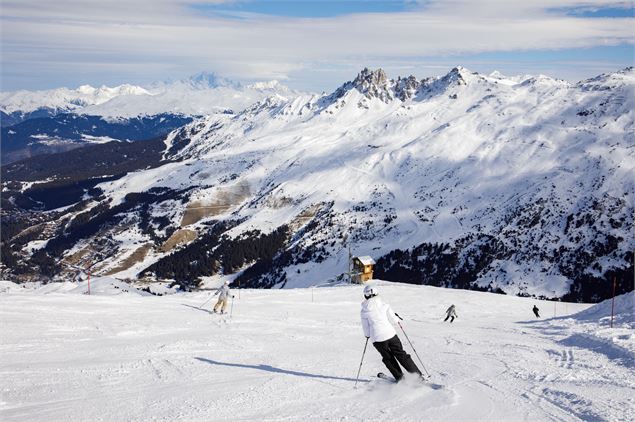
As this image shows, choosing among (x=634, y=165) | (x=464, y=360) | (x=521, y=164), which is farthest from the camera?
(x=521, y=164)

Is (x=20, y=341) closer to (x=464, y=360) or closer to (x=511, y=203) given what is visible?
(x=464, y=360)

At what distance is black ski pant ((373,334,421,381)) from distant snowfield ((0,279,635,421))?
1.25ft

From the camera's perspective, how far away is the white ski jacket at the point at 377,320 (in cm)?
1139

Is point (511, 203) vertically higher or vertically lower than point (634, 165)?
lower

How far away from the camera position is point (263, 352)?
1516 cm

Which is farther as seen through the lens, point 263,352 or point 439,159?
point 439,159

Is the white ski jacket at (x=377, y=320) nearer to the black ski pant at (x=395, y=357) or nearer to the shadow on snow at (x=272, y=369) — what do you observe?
the black ski pant at (x=395, y=357)

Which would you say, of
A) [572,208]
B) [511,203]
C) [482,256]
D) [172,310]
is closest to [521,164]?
[511,203]

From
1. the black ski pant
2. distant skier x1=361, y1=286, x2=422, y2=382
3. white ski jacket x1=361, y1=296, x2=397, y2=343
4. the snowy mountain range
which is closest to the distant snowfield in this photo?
the black ski pant

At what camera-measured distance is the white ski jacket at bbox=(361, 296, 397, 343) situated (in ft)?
37.4

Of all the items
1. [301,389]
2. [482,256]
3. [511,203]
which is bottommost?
[482,256]

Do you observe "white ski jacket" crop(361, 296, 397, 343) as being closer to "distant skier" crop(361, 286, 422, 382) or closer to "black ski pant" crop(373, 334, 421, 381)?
"distant skier" crop(361, 286, 422, 382)

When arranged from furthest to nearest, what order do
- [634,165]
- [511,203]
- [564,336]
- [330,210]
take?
1. [330,210]
2. [511,203]
3. [634,165]
4. [564,336]

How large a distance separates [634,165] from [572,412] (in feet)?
456
